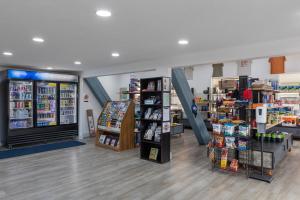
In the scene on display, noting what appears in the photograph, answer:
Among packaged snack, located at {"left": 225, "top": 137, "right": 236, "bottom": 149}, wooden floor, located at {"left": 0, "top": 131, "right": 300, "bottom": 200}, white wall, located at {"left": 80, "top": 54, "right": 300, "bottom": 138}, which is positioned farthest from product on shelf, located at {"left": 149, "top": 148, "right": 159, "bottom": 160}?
white wall, located at {"left": 80, "top": 54, "right": 300, "bottom": 138}

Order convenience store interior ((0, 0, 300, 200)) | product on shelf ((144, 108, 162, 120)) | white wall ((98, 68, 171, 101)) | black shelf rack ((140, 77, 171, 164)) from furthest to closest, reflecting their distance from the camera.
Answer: white wall ((98, 68, 171, 101)) → product on shelf ((144, 108, 162, 120)) → black shelf rack ((140, 77, 171, 164)) → convenience store interior ((0, 0, 300, 200))

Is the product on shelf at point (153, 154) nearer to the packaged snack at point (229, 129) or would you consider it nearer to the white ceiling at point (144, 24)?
the packaged snack at point (229, 129)

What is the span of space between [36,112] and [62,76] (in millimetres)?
1454

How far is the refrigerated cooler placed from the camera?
21.3 ft

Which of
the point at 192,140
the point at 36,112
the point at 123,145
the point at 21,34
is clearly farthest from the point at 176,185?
the point at 36,112

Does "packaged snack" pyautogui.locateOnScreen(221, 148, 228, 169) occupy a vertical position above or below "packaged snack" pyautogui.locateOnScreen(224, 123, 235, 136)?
below

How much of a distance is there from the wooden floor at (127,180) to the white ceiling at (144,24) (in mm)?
2530

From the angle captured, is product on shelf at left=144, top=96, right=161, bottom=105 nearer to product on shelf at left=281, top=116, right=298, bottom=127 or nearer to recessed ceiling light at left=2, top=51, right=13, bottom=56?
recessed ceiling light at left=2, top=51, right=13, bottom=56

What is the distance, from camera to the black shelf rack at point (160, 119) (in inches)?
197

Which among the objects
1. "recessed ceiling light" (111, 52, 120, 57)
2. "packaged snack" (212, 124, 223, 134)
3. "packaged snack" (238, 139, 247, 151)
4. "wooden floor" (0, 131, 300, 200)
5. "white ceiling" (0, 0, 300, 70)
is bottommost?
"wooden floor" (0, 131, 300, 200)

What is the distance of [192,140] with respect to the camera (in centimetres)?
771

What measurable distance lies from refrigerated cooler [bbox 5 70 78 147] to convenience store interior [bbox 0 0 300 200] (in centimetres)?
3

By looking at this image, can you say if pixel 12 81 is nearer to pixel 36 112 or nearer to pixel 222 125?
pixel 36 112

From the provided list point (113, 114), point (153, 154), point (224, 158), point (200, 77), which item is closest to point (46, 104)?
point (113, 114)
